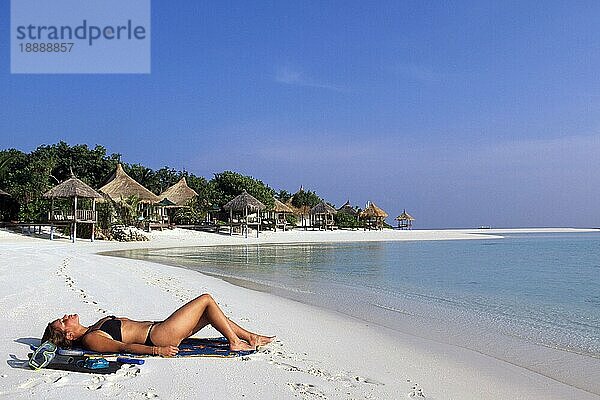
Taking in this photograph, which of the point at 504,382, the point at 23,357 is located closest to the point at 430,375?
the point at 504,382

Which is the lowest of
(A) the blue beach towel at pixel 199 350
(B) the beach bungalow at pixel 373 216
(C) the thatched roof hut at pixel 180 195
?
(A) the blue beach towel at pixel 199 350

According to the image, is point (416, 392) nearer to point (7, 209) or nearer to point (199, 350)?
point (199, 350)

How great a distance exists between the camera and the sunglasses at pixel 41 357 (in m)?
3.74

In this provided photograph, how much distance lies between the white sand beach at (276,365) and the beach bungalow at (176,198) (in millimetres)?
28841

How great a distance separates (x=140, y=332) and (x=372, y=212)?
47720 millimetres

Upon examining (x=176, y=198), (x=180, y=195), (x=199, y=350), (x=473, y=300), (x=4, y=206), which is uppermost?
(x=180, y=195)

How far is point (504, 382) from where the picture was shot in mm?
3984

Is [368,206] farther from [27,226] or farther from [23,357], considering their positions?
[23,357]

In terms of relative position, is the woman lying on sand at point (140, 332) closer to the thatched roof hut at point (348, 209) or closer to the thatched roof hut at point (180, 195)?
the thatched roof hut at point (180, 195)

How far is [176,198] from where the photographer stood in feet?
129

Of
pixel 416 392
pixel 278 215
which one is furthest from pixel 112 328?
pixel 278 215

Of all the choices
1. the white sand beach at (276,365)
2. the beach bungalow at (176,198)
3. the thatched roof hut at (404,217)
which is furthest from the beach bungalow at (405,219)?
the white sand beach at (276,365)

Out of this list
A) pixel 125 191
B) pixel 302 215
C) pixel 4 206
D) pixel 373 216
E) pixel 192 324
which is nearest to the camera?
pixel 192 324

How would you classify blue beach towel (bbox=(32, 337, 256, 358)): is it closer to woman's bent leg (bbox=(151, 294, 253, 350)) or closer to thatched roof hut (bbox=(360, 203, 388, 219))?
woman's bent leg (bbox=(151, 294, 253, 350))
